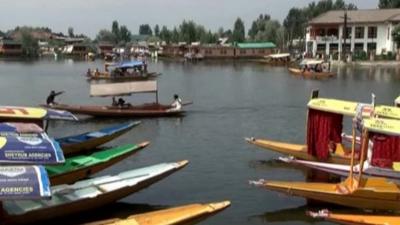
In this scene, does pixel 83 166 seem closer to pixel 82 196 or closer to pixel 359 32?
pixel 82 196

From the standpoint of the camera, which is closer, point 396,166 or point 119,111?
point 396,166

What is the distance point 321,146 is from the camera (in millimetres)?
22656

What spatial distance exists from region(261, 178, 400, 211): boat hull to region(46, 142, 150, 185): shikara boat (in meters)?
5.86

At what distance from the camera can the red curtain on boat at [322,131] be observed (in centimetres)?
2239

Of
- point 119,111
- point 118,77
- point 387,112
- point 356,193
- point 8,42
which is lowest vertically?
point 118,77

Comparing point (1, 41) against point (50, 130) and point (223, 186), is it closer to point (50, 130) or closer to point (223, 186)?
point (50, 130)

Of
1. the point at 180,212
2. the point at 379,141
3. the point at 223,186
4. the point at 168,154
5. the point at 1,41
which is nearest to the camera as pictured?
the point at 180,212

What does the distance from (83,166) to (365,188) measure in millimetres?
8768

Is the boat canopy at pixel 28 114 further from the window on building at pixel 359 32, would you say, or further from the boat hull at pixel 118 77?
the window on building at pixel 359 32

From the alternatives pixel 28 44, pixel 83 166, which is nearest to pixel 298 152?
pixel 83 166

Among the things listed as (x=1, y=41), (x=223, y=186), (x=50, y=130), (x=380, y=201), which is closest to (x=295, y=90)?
(x=50, y=130)

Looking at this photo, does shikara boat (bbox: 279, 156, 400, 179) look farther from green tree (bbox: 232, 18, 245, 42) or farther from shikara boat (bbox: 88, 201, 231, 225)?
green tree (bbox: 232, 18, 245, 42)

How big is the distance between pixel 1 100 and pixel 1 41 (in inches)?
4407

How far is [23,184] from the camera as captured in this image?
40.3ft
